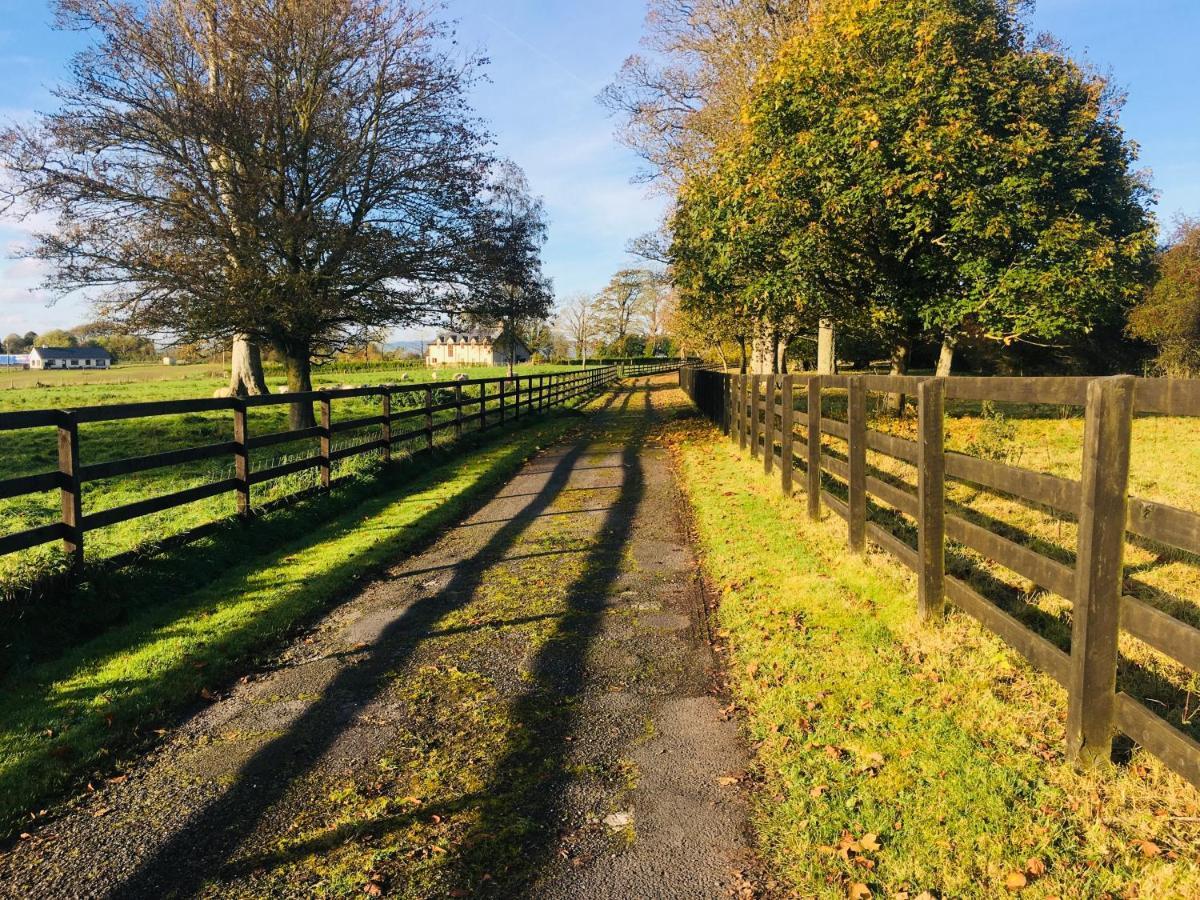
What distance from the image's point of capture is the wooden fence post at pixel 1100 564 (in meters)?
2.87

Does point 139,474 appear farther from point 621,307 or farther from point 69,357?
point 69,357

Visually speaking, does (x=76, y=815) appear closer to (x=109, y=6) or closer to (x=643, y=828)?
(x=643, y=828)

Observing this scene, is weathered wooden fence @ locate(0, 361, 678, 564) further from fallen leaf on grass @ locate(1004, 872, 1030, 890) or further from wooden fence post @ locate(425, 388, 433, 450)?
fallen leaf on grass @ locate(1004, 872, 1030, 890)

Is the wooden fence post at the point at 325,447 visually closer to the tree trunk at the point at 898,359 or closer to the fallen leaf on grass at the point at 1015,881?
the fallen leaf on grass at the point at 1015,881

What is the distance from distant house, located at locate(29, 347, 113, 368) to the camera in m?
124

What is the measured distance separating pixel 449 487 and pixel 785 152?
354 inches

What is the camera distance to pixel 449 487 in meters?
10.5

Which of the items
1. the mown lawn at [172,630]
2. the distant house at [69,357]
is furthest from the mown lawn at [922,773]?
the distant house at [69,357]

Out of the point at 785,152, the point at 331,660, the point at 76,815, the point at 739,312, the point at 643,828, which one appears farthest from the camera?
the point at 739,312

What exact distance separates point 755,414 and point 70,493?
378 inches

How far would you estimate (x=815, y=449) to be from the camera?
7746mm

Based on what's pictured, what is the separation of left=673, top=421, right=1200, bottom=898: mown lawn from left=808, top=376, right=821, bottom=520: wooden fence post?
2.45 metres

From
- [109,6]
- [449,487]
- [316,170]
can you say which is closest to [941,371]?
[449,487]

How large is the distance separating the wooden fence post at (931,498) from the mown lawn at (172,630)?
4251 mm
